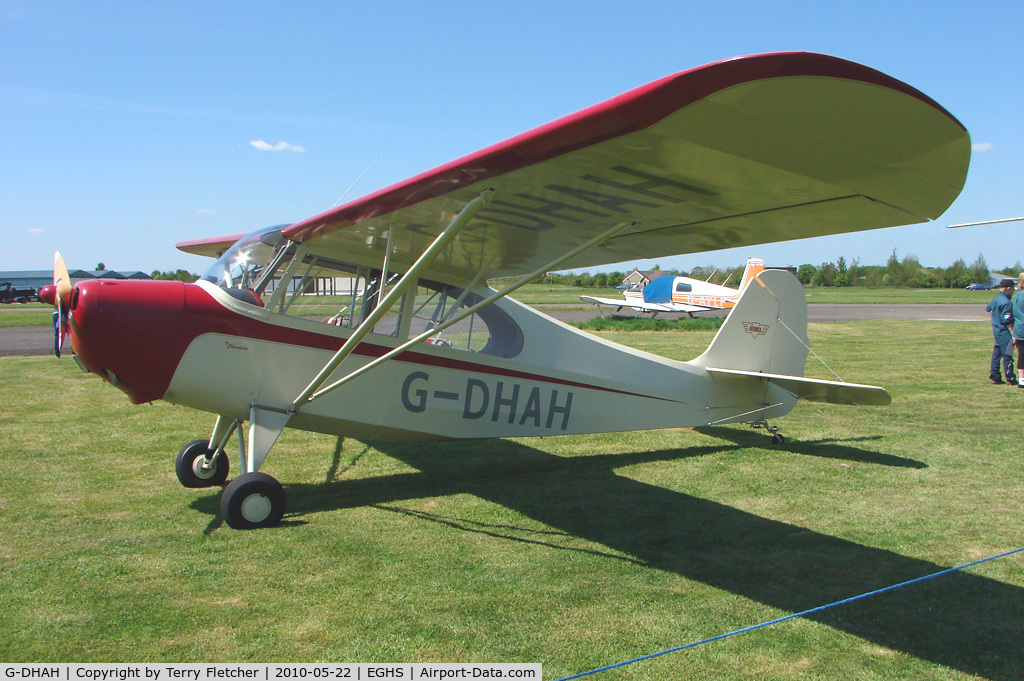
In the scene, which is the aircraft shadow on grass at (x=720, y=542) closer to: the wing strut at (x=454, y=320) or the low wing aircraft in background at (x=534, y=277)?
the low wing aircraft in background at (x=534, y=277)

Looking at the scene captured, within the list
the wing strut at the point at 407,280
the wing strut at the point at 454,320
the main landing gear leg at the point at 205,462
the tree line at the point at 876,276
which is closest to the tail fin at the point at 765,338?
the wing strut at the point at 454,320

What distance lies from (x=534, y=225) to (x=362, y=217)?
1156mm

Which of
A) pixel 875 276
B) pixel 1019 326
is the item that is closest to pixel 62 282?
pixel 1019 326

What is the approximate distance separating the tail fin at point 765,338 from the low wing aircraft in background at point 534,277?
23mm

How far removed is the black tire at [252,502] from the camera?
4.55m

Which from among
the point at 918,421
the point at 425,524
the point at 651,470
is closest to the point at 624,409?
the point at 651,470

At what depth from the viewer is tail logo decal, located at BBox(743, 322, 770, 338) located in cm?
709

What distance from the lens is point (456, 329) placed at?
597 cm

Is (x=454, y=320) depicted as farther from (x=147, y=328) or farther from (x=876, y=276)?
(x=876, y=276)

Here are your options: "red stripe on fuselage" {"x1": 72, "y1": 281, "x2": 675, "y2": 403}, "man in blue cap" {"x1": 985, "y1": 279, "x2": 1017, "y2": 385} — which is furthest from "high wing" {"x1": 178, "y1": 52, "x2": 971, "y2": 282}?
"man in blue cap" {"x1": 985, "y1": 279, "x2": 1017, "y2": 385}

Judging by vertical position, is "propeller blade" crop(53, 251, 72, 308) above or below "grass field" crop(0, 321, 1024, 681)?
above

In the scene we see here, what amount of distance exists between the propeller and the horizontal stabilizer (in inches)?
219
